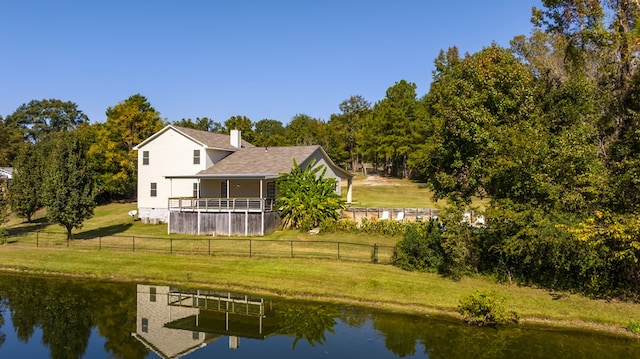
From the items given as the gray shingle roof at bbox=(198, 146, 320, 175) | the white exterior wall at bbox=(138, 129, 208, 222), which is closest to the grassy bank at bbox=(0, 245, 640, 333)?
the gray shingle roof at bbox=(198, 146, 320, 175)

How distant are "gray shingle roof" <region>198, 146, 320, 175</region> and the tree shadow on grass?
25.8 ft

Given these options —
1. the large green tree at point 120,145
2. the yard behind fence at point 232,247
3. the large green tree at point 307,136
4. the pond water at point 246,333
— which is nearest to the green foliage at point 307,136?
the large green tree at point 307,136

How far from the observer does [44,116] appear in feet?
463

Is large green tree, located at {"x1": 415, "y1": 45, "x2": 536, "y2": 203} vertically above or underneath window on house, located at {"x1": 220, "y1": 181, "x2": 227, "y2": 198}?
above

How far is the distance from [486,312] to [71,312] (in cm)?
1522

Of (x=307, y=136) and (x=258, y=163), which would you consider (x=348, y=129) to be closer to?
(x=307, y=136)

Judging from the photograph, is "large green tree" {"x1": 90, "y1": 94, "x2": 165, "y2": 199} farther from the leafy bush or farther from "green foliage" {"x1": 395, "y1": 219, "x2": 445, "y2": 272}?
"green foliage" {"x1": 395, "y1": 219, "x2": 445, "y2": 272}

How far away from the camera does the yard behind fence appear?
82.4ft

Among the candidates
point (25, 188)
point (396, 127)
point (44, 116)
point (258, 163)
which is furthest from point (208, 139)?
point (44, 116)

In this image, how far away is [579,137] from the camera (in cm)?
1888

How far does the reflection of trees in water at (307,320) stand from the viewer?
15297mm

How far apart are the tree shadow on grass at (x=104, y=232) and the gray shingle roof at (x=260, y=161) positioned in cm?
787

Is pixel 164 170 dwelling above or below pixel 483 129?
below

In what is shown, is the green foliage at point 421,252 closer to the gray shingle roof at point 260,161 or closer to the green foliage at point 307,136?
the gray shingle roof at point 260,161
